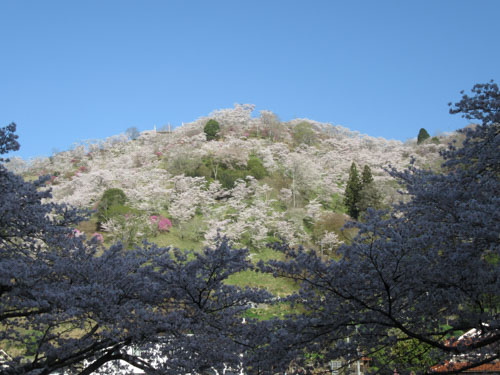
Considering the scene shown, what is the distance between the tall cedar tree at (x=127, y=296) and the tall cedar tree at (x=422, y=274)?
28.7 inches

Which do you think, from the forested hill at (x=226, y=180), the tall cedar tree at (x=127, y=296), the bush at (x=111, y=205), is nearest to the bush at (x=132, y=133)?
the forested hill at (x=226, y=180)

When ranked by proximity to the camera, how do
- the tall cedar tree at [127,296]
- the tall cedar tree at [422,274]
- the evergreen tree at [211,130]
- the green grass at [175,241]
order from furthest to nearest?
1. the evergreen tree at [211,130]
2. the green grass at [175,241]
3. the tall cedar tree at [127,296]
4. the tall cedar tree at [422,274]

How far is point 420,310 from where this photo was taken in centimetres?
437

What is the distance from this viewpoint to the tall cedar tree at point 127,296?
14.8ft

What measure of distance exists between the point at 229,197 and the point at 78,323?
24071 mm

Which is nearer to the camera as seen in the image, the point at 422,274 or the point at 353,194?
the point at 422,274

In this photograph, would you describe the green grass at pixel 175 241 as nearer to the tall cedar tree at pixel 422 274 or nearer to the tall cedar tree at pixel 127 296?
the tall cedar tree at pixel 127 296

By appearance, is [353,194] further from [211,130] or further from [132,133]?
[132,133]

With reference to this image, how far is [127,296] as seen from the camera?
5.01 metres

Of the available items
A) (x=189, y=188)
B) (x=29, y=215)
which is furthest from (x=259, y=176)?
(x=29, y=215)

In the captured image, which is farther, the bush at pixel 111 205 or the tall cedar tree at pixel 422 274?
the bush at pixel 111 205

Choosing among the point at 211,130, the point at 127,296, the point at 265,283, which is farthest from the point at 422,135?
the point at 127,296

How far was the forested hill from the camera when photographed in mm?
23734

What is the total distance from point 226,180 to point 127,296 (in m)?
25.3
